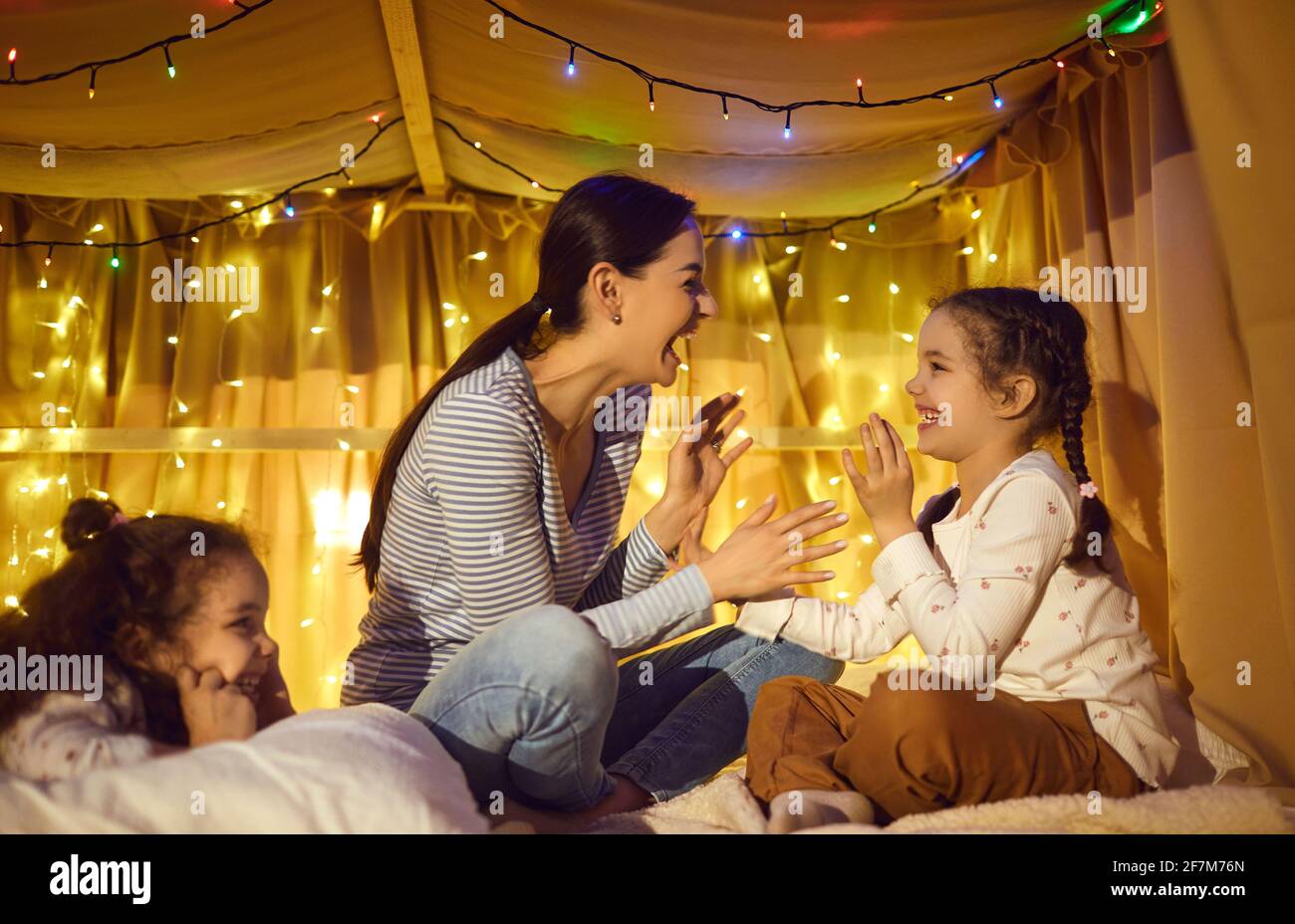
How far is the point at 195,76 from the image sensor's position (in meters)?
1.98

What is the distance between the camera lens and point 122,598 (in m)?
1.09

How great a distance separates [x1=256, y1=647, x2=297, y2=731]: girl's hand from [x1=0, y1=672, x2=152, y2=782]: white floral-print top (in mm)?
193

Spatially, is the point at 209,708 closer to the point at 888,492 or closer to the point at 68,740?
the point at 68,740

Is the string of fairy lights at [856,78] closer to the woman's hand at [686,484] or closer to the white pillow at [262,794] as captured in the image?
the woman's hand at [686,484]

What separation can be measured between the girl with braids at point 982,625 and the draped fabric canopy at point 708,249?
0.24 metres

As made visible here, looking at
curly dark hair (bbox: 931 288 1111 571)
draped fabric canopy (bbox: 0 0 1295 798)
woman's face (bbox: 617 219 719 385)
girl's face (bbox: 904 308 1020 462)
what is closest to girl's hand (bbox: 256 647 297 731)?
woman's face (bbox: 617 219 719 385)

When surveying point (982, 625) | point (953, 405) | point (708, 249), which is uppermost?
point (708, 249)

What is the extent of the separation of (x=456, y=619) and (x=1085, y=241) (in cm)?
149

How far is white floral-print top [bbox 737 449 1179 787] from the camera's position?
4.00ft

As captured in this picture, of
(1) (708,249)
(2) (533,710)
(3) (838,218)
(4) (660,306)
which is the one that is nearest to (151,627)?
(2) (533,710)

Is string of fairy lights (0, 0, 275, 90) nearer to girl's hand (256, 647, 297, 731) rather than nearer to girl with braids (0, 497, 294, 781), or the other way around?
girl with braids (0, 497, 294, 781)

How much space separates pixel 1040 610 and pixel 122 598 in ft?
3.45

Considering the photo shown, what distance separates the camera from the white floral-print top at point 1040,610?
1220 mm

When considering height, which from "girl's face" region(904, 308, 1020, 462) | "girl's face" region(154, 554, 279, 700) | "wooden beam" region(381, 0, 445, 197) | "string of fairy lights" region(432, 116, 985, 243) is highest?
"wooden beam" region(381, 0, 445, 197)
